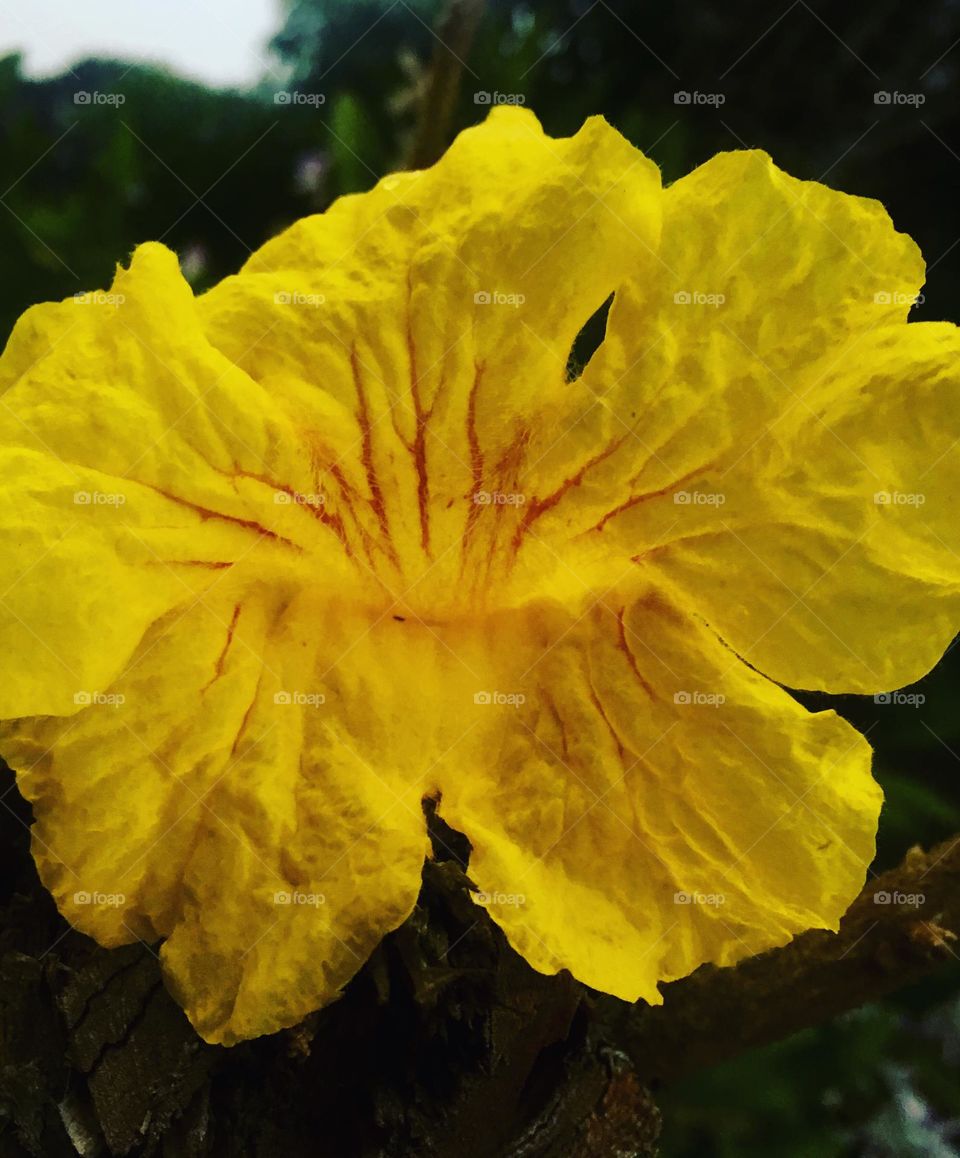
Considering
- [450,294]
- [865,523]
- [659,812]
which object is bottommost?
[659,812]

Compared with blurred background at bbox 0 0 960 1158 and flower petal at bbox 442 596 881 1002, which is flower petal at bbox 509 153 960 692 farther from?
blurred background at bbox 0 0 960 1158

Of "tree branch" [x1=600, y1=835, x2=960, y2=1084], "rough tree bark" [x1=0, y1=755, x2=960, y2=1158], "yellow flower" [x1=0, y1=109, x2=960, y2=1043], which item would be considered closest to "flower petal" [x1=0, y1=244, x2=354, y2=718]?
"yellow flower" [x1=0, y1=109, x2=960, y2=1043]

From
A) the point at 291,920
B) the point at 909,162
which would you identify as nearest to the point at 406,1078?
the point at 291,920

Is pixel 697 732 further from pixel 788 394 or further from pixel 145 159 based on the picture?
pixel 145 159

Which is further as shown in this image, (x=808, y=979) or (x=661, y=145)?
(x=661, y=145)

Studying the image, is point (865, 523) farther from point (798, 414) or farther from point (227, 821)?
point (227, 821)

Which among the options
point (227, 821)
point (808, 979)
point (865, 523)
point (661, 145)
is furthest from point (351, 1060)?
point (661, 145)
